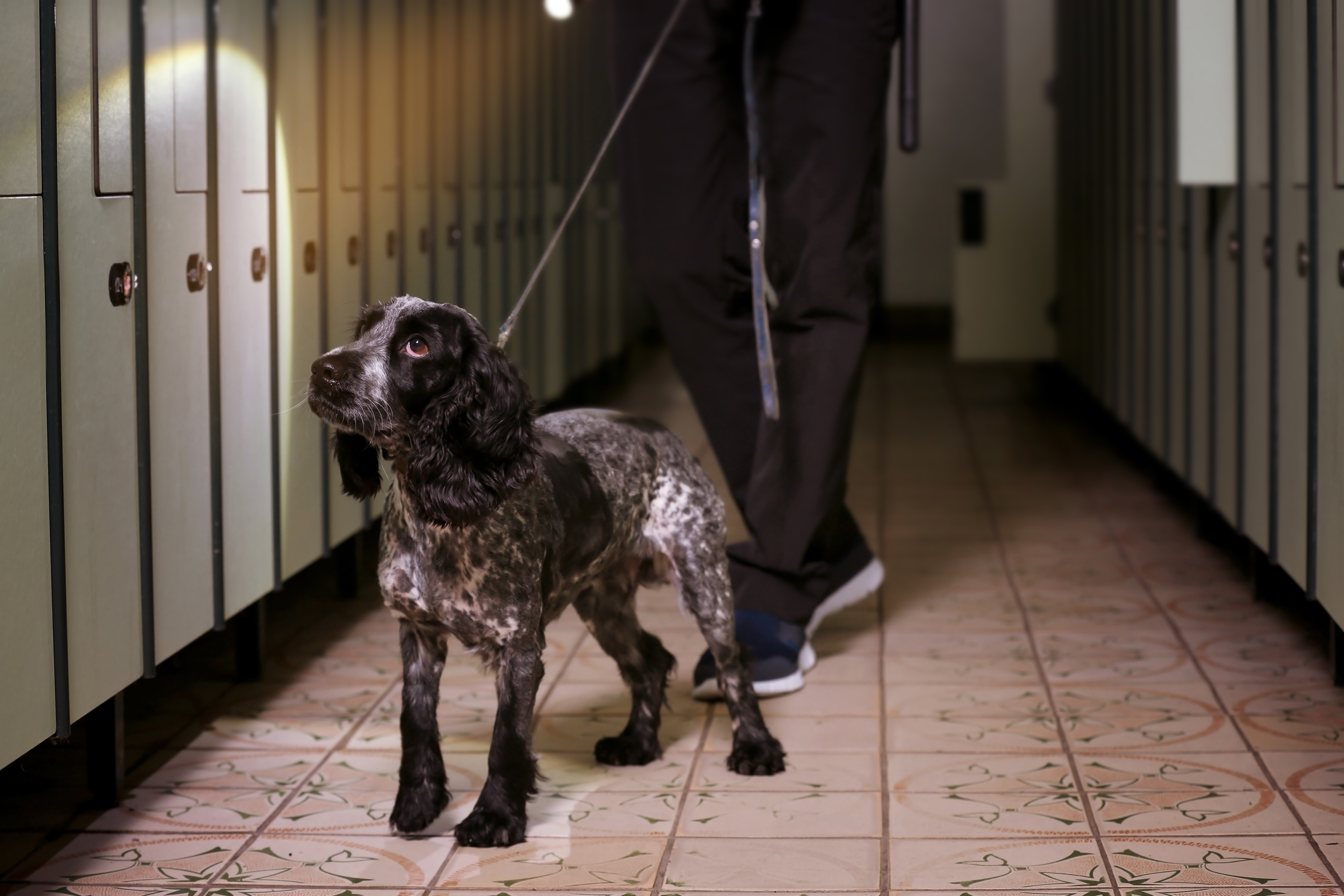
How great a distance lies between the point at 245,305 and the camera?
96.3 inches

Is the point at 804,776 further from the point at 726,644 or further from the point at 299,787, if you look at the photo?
the point at 299,787

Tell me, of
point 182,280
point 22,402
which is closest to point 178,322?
point 182,280

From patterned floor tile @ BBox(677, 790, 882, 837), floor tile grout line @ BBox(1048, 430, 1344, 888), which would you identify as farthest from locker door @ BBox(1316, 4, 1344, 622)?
patterned floor tile @ BBox(677, 790, 882, 837)

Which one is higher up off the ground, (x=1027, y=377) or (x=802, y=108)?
(x=802, y=108)

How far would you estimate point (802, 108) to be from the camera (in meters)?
2.52

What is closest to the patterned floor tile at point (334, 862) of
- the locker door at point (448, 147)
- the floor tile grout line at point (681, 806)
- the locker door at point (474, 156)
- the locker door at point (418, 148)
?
the floor tile grout line at point (681, 806)

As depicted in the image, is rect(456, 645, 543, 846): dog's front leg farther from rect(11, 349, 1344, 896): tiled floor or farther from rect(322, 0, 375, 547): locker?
rect(322, 0, 375, 547): locker

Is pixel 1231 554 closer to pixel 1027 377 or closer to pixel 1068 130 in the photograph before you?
pixel 1068 130

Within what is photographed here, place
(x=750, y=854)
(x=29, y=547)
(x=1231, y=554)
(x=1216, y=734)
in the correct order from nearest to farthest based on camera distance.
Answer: (x=29, y=547) < (x=750, y=854) < (x=1216, y=734) < (x=1231, y=554)

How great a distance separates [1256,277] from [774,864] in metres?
1.72

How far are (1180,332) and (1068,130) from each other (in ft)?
8.05

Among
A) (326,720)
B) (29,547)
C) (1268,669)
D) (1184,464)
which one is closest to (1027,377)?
(1184,464)

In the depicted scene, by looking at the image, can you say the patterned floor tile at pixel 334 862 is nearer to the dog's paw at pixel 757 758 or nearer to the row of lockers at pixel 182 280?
the row of lockers at pixel 182 280

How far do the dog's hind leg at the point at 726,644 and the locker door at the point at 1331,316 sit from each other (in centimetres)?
88
